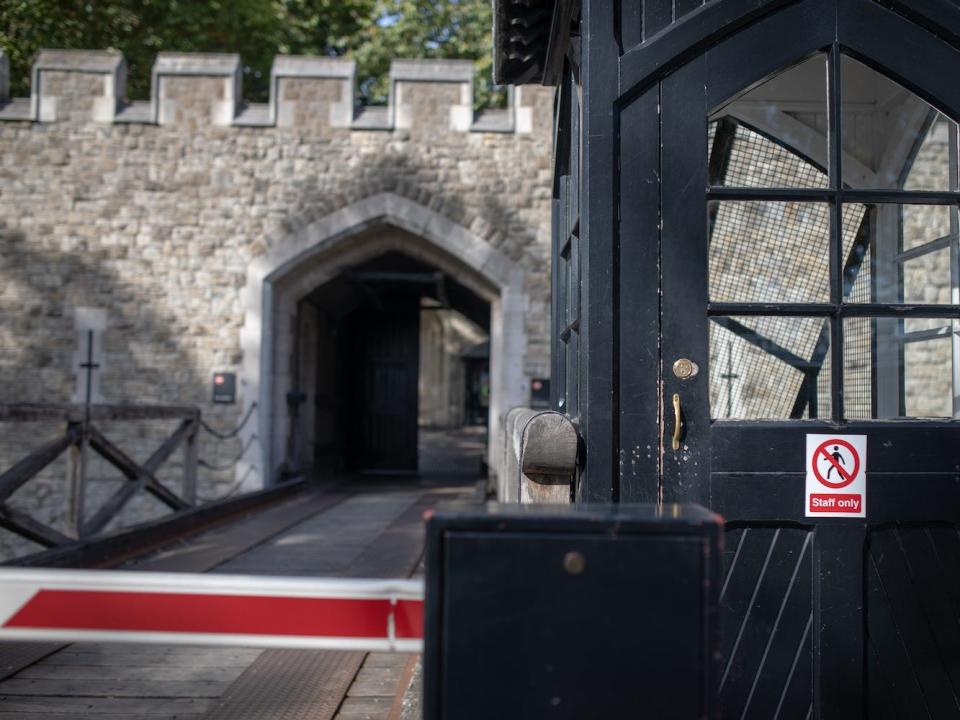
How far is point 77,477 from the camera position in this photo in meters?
5.23

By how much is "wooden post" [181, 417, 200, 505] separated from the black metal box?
19.4 feet

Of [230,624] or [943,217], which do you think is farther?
[943,217]

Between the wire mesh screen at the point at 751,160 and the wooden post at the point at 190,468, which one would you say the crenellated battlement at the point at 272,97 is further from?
the wire mesh screen at the point at 751,160

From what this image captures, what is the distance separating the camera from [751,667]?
2.20 metres

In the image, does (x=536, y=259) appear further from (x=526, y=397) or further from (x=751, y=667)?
(x=751, y=667)

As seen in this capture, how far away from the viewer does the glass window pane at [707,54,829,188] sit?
7.86ft

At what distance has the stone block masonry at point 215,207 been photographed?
10.4m

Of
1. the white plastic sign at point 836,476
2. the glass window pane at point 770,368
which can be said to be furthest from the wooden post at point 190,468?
the white plastic sign at point 836,476

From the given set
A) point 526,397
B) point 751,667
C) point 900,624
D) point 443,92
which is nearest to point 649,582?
point 751,667

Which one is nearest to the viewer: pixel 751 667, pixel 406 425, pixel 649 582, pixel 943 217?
pixel 649 582

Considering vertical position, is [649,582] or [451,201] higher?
[451,201]

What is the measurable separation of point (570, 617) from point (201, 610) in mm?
653

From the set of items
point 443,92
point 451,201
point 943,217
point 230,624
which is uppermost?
point 443,92

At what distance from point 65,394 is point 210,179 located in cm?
301
